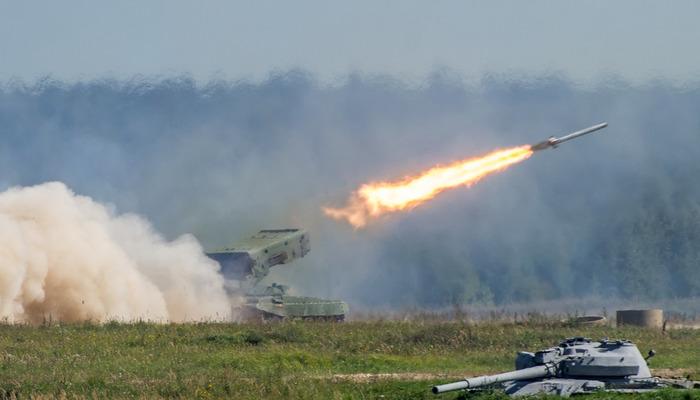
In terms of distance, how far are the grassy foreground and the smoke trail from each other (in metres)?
3.98

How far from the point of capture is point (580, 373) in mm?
26828

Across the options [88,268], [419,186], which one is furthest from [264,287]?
[419,186]

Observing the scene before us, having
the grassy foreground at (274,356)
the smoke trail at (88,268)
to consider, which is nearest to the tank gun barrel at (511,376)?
the grassy foreground at (274,356)

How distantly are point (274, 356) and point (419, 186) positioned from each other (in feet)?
31.7

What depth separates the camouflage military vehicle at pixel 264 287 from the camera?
48781 mm

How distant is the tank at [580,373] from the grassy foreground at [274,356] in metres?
0.65

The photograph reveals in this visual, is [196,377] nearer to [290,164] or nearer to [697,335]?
→ [697,335]

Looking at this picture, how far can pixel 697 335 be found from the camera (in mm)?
41812

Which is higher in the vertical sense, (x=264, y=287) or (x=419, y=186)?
(x=419, y=186)

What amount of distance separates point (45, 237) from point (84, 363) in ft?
42.4

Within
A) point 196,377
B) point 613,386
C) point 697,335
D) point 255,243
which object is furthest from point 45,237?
point 613,386

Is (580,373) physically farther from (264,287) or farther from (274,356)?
(264,287)

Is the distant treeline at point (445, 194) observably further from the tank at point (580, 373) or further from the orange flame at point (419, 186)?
the tank at point (580, 373)

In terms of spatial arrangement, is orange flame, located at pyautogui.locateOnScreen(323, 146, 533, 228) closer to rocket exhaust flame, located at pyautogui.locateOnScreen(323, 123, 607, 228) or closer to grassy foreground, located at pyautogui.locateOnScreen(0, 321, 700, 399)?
rocket exhaust flame, located at pyautogui.locateOnScreen(323, 123, 607, 228)
